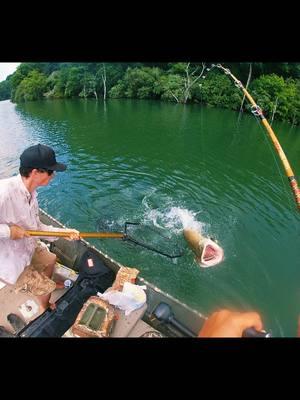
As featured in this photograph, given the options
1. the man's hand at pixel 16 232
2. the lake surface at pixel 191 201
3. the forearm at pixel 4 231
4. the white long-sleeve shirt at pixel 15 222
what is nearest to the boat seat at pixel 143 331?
the white long-sleeve shirt at pixel 15 222

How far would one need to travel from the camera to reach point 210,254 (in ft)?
29.4

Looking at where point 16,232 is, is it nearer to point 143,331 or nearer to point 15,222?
point 15,222

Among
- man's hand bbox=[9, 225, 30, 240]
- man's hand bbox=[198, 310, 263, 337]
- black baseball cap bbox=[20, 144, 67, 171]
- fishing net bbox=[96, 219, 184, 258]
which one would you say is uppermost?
black baseball cap bbox=[20, 144, 67, 171]

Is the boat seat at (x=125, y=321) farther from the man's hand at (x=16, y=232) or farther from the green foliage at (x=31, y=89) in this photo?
the green foliage at (x=31, y=89)

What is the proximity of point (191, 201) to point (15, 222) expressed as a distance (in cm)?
1014

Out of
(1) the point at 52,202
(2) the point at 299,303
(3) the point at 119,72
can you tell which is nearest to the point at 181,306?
(2) the point at 299,303

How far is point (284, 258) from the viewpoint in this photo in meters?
10.2

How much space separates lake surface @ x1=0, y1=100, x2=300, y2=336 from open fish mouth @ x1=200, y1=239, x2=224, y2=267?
1.53 ft

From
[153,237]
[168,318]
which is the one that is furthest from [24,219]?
[153,237]

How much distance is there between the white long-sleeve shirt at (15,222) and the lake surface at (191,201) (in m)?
4.71

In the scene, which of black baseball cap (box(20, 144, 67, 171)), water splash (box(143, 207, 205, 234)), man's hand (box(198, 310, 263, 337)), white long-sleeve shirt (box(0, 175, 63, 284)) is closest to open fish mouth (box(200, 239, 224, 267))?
water splash (box(143, 207, 205, 234))

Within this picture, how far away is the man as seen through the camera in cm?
443

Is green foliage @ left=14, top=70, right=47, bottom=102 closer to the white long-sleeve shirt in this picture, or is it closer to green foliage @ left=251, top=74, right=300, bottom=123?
green foliage @ left=251, top=74, right=300, bottom=123

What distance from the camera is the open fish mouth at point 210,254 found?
8.85 metres
